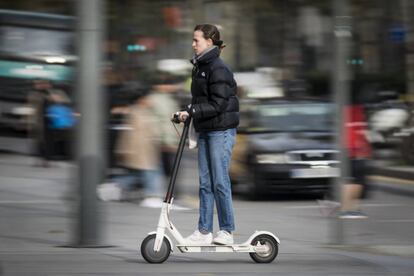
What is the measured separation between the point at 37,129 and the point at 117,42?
15.8 meters

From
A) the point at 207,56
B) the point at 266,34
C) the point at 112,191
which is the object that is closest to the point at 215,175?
the point at 207,56

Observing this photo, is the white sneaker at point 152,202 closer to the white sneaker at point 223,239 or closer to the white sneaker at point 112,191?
the white sneaker at point 112,191

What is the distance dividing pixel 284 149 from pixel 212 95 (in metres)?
6.82

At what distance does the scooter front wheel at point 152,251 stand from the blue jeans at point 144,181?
551 cm

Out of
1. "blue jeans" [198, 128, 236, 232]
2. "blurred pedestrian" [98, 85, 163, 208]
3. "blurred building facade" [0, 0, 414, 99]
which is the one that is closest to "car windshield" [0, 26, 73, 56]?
"blurred building facade" [0, 0, 414, 99]

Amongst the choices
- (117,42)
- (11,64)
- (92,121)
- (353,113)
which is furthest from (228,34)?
(92,121)

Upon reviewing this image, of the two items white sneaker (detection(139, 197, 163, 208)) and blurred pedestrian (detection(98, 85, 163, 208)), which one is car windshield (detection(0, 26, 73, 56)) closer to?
blurred pedestrian (detection(98, 85, 163, 208))

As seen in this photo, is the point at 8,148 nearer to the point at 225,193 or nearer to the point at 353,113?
the point at 353,113

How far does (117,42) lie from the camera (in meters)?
36.9

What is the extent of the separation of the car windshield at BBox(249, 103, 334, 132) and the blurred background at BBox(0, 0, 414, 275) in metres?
0.02

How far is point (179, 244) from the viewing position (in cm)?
854

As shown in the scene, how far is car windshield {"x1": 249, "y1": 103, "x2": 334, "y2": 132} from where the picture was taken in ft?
52.0

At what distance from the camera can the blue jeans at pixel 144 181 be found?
14.2 m

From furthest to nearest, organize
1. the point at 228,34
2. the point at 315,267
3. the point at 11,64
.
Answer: the point at 228,34 → the point at 11,64 → the point at 315,267
